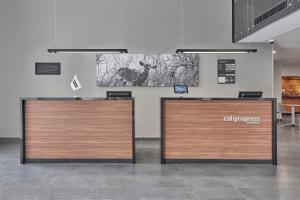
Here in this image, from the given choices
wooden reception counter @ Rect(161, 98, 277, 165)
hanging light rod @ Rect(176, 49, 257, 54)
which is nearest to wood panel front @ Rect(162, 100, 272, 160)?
wooden reception counter @ Rect(161, 98, 277, 165)

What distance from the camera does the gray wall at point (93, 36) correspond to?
8.22 m

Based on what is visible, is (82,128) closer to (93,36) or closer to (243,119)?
(243,119)

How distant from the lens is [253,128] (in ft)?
19.0

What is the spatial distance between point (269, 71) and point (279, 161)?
3073mm

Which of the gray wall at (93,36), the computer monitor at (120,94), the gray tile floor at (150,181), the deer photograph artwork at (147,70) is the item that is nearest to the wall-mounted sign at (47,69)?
the gray wall at (93,36)

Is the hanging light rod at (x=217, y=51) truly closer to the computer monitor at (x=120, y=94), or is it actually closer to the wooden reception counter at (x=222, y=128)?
the wooden reception counter at (x=222, y=128)

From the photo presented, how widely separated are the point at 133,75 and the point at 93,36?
1.50 m

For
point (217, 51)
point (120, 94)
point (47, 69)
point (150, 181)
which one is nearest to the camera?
point (150, 181)

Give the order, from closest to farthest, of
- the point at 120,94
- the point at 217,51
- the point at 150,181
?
the point at 150,181 → the point at 120,94 → the point at 217,51

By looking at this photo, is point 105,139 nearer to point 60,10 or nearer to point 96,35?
point 96,35

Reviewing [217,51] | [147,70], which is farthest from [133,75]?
[217,51]

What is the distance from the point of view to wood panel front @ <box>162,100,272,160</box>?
579 centimetres

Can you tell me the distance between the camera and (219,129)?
5801 millimetres

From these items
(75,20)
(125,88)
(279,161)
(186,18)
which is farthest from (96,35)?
(279,161)
